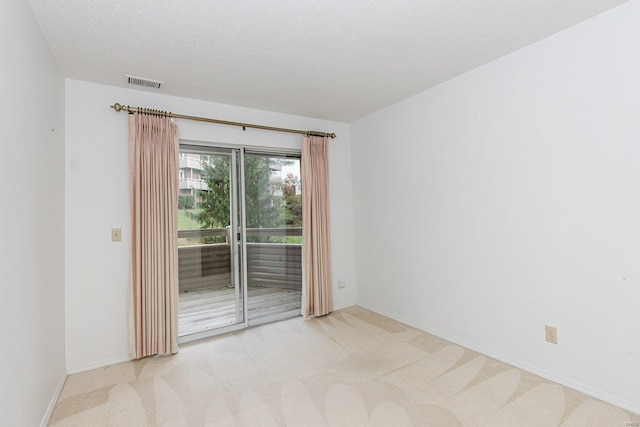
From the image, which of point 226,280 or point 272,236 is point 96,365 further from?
point 272,236

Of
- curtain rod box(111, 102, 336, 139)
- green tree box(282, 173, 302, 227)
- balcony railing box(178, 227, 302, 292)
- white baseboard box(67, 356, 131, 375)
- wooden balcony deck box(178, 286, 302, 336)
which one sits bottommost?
white baseboard box(67, 356, 131, 375)

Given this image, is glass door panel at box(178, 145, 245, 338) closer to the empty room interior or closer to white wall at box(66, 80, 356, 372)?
the empty room interior

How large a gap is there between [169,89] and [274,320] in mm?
2771

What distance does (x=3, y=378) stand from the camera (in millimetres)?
1370

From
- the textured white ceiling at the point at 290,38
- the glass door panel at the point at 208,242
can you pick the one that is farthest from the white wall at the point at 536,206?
the glass door panel at the point at 208,242

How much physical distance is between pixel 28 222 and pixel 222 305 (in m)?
2.11

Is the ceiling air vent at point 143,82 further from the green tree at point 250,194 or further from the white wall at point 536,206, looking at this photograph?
the white wall at point 536,206

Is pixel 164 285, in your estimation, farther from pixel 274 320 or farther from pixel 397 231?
pixel 397 231

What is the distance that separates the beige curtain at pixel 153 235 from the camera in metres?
2.83

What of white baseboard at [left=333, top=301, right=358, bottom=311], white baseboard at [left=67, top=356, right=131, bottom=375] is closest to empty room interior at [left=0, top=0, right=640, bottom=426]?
white baseboard at [left=67, top=356, right=131, bottom=375]

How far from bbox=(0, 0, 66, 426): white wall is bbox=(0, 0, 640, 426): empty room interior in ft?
0.08

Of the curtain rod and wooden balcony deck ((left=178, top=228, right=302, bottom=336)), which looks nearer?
the curtain rod

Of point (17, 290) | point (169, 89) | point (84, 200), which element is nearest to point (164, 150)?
point (169, 89)

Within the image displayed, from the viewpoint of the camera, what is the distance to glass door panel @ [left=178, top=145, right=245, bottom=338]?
328 centimetres
